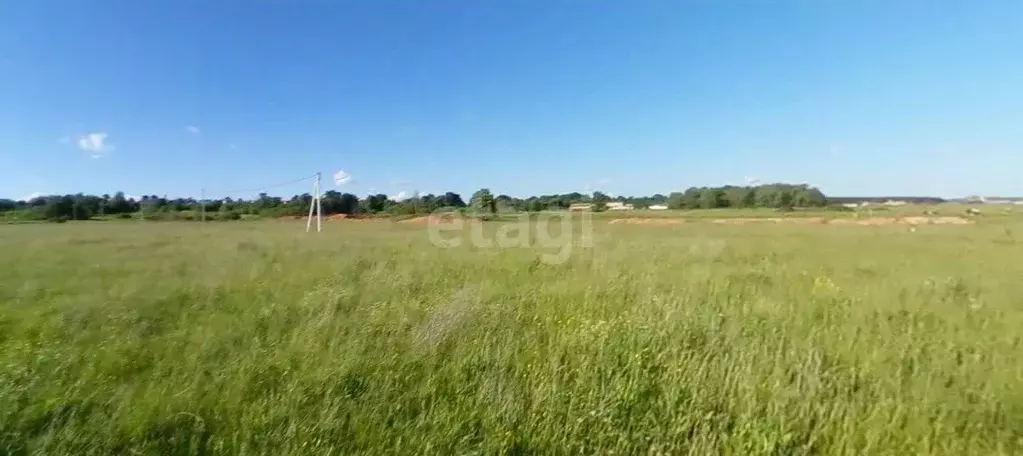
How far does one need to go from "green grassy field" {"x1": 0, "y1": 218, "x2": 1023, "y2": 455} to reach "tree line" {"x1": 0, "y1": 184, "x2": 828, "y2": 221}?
34698 millimetres

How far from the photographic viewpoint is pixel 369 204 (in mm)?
67000

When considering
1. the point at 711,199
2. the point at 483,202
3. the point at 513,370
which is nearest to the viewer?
the point at 513,370

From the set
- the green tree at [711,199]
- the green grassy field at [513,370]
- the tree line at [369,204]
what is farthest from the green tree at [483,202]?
the green grassy field at [513,370]

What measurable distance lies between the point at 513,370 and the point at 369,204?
6651 cm

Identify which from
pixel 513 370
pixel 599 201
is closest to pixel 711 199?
pixel 599 201

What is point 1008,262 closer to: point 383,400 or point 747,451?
point 747,451

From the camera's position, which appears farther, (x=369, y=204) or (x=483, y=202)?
(x=369, y=204)

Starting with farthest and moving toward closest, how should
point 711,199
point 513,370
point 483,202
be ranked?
point 711,199 < point 483,202 < point 513,370

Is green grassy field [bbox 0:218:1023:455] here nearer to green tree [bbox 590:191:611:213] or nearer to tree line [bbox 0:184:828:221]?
tree line [bbox 0:184:828:221]

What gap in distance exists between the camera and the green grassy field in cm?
294

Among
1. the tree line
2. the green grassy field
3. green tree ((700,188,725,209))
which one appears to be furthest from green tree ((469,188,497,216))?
the green grassy field

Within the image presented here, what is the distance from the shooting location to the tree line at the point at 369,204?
4475 cm

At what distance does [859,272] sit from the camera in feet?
31.8

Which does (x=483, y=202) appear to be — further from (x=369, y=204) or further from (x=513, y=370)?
(x=513, y=370)
